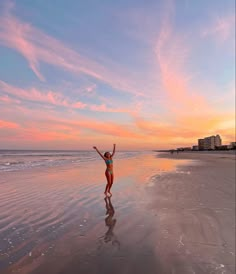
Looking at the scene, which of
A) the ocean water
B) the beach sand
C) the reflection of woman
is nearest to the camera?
the beach sand

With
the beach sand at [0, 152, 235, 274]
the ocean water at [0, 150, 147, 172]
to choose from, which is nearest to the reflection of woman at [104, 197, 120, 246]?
the beach sand at [0, 152, 235, 274]

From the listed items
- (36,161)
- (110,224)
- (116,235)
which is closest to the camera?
(116,235)

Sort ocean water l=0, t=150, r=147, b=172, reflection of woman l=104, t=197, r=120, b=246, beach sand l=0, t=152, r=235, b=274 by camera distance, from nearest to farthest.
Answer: beach sand l=0, t=152, r=235, b=274, reflection of woman l=104, t=197, r=120, b=246, ocean water l=0, t=150, r=147, b=172

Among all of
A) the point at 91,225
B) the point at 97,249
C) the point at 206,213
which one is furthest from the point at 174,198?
the point at 97,249

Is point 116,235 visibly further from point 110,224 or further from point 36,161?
point 36,161

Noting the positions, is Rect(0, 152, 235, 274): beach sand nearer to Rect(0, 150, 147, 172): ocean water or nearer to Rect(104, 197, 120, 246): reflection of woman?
Rect(104, 197, 120, 246): reflection of woman

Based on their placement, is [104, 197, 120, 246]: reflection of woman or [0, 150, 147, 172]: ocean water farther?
[0, 150, 147, 172]: ocean water

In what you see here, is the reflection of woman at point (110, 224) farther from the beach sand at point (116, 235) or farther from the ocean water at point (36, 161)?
the ocean water at point (36, 161)

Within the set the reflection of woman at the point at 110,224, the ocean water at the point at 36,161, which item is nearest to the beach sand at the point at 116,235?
the reflection of woman at the point at 110,224

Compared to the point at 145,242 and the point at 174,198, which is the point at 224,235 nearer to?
the point at 145,242

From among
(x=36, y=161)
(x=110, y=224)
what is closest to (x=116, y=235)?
(x=110, y=224)

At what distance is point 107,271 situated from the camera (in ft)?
13.0

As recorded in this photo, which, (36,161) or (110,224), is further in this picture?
(36,161)

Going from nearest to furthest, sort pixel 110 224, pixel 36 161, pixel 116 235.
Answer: pixel 116 235 < pixel 110 224 < pixel 36 161
